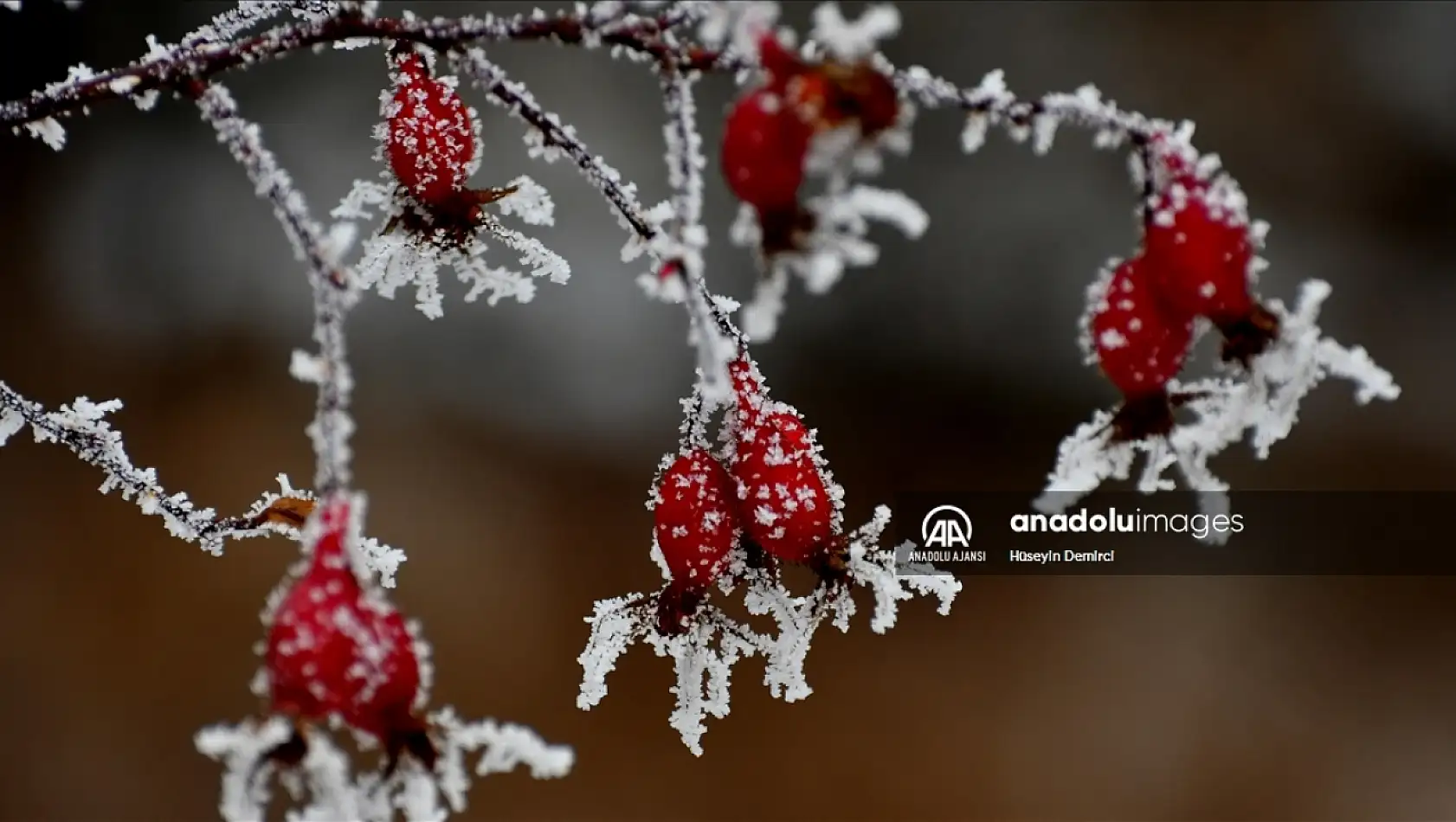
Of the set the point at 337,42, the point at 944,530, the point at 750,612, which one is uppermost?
the point at 944,530

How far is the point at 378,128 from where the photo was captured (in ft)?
3.14

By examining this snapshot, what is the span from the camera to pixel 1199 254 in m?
0.69

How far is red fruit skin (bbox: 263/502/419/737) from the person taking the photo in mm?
617

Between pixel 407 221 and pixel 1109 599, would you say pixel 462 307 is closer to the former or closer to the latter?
pixel 1109 599

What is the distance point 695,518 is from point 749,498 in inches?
1.6

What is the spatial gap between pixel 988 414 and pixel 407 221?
362 centimetres

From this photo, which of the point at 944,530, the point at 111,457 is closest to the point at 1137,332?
the point at 111,457

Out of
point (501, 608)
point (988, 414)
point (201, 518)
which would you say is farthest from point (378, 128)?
point (988, 414)

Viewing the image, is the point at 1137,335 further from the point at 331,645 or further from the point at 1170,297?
the point at 331,645

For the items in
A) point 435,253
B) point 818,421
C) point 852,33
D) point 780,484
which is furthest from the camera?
point 818,421

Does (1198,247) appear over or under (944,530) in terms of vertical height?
under

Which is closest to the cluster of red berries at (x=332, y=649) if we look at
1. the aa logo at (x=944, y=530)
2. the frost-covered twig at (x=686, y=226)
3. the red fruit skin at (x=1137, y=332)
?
the frost-covered twig at (x=686, y=226)

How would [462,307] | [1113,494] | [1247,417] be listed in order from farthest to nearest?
[462,307], [1113,494], [1247,417]

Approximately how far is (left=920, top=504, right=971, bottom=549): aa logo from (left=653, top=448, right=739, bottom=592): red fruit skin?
1.23m
